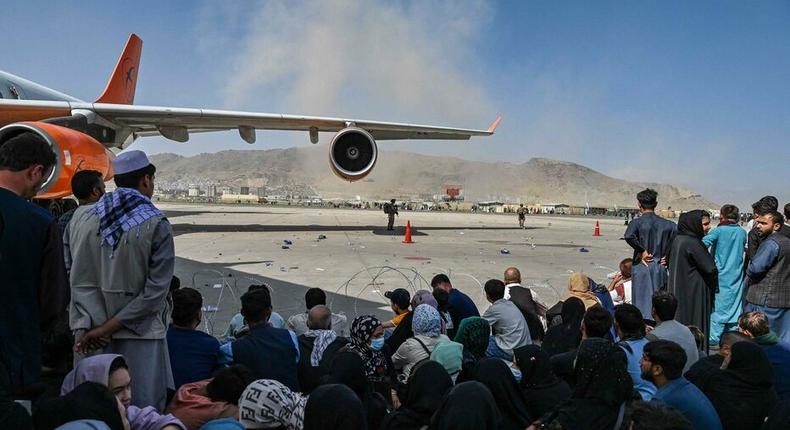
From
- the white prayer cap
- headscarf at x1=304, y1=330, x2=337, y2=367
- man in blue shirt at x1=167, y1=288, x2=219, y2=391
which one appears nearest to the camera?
the white prayer cap

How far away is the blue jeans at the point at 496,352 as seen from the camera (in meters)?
4.34

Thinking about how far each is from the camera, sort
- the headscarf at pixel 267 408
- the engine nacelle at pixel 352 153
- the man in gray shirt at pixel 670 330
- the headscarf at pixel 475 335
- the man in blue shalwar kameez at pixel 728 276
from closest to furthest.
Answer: the headscarf at pixel 267 408 → the man in gray shirt at pixel 670 330 → the headscarf at pixel 475 335 → the man in blue shalwar kameez at pixel 728 276 → the engine nacelle at pixel 352 153

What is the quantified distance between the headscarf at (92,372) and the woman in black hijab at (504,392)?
1.86 meters

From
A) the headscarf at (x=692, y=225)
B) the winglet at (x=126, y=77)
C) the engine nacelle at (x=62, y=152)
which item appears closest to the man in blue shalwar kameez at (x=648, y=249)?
the headscarf at (x=692, y=225)

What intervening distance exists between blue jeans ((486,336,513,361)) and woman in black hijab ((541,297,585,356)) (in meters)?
0.30

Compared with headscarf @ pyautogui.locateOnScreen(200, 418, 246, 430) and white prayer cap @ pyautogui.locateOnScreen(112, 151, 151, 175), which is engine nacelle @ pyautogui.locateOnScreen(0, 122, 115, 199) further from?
headscarf @ pyautogui.locateOnScreen(200, 418, 246, 430)

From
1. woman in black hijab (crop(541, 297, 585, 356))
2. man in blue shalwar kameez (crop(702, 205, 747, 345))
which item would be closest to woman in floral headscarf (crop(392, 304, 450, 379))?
woman in black hijab (crop(541, 297, 585, 356))

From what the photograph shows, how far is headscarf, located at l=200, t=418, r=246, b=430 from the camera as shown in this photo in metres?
2.42

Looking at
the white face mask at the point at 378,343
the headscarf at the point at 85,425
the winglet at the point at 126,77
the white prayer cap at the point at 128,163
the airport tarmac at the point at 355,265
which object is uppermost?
the winglet at the point at 126,77

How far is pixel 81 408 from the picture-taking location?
2141mm

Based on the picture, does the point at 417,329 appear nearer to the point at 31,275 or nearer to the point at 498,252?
the point at 31,275

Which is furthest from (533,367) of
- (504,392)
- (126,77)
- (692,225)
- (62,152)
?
(126,77)

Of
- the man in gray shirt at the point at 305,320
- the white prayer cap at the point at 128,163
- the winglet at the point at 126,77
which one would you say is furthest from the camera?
the winglet at the point at 126,77

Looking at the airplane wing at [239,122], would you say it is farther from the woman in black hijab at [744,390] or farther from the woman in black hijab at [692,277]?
the woman in black hijab at [744,390]
